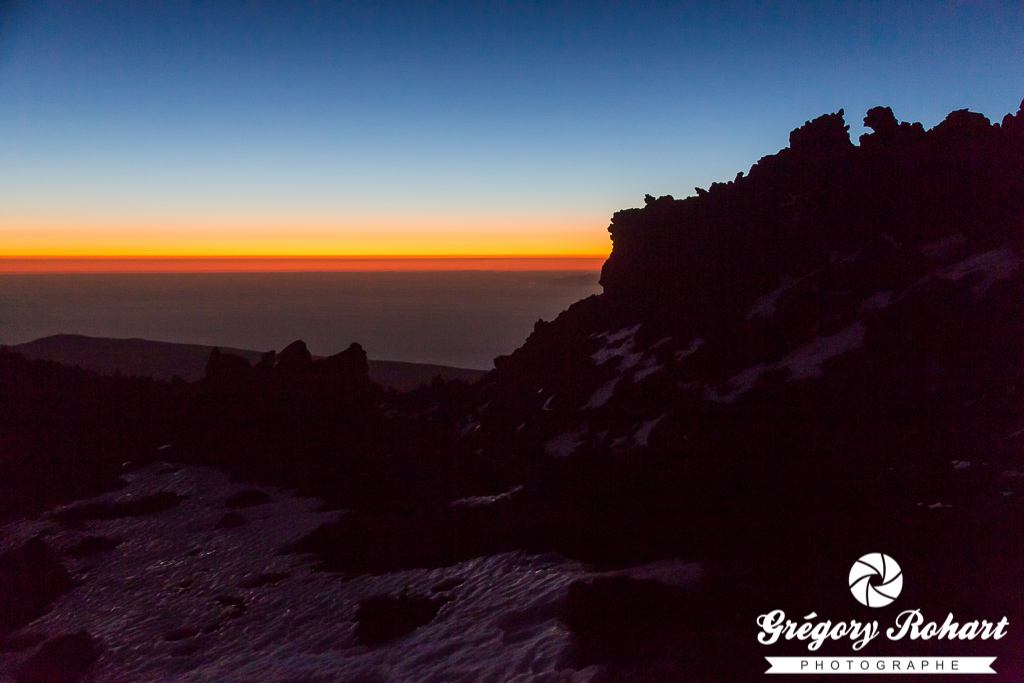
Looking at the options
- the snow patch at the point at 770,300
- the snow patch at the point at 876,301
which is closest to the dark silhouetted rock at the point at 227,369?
the snow patch at the point at 770,300

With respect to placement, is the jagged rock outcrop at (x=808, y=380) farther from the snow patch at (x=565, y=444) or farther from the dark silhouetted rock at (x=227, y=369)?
the dark silhouetted rock at (x=227, y=369)

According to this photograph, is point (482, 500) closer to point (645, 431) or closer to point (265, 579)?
point (645, 431)

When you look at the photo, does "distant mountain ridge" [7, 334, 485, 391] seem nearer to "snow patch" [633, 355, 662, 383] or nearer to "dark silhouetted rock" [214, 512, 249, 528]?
"dark silhouetted rock" [214, 512, 249, 528]

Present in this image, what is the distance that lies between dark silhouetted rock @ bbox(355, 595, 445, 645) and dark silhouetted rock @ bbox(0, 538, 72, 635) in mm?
11928

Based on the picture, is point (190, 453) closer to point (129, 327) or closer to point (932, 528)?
point (932, 528)

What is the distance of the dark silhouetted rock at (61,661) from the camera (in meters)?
14.7

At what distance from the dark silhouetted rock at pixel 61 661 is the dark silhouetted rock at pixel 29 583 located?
11.4 ft

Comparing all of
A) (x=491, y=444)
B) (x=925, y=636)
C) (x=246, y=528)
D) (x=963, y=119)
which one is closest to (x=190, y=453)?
(x=246, y=528)

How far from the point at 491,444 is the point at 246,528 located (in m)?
11.1

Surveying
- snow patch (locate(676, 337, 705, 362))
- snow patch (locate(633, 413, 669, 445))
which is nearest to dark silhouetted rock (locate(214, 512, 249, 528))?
snow patch (locate(633, 413, 669, 445))

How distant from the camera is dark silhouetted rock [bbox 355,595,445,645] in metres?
13.3

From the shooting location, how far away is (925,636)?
798 cm

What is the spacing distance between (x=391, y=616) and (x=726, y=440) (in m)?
10.2

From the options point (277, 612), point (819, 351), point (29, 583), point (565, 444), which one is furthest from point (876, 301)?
point (29, 583)
